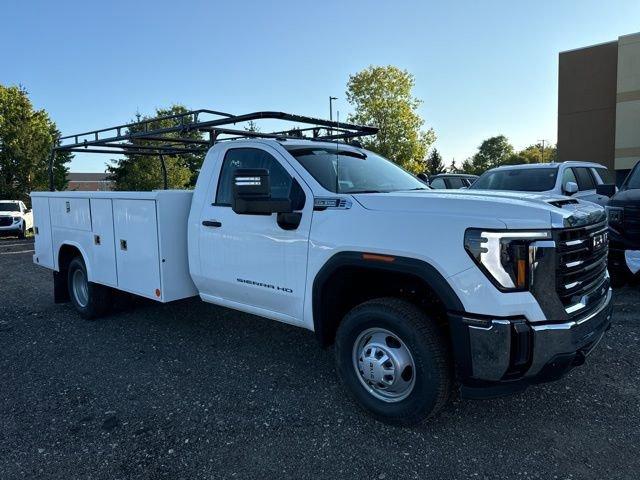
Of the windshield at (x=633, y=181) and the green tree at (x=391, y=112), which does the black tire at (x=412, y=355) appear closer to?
the windshield at (x=633, y=181)

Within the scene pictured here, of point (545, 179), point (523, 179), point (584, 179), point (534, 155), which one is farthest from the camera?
point (534, 155)

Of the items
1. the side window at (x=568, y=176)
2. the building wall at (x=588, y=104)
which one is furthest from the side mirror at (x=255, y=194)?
the building wall at (x=588, y=104)

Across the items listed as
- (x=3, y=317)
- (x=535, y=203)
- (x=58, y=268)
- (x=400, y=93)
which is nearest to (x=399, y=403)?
(x=535, y=203)

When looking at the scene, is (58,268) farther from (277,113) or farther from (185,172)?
(185,172)

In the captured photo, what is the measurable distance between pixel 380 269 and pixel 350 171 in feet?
3.91

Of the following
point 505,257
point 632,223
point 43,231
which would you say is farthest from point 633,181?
point 43,231

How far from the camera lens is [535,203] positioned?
2.96 meters

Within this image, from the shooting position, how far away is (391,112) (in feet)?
101

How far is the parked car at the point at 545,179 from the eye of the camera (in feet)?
27.5

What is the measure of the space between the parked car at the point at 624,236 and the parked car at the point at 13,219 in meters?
20.2

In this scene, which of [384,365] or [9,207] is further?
[9,207]

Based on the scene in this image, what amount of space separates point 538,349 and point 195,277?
3.12m

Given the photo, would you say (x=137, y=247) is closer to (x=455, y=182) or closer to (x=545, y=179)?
(x=545, y=179)

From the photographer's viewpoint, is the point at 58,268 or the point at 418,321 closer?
the point at 418,321
